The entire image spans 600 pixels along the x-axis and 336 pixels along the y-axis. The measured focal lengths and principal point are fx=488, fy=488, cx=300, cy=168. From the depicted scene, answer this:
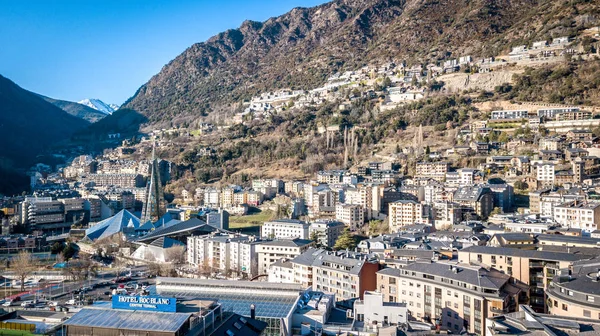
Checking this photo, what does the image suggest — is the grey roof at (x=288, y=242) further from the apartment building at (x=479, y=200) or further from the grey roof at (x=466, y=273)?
the apartment building at (x=479, y=200)

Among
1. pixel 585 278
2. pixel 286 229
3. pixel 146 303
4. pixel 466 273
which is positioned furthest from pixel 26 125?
pixel 585 278

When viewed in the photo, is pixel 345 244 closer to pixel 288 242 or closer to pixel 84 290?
pixel 288 242

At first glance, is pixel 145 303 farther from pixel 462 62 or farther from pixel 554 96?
pixel 462 62

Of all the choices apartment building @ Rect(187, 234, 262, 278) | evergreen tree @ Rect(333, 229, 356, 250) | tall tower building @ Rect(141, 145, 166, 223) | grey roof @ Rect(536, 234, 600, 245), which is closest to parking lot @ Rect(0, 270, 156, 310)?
apartment building @ Rect(187, 234, 262, 278)

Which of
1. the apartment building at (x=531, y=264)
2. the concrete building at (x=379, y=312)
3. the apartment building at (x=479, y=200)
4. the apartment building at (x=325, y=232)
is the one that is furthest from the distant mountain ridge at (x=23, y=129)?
the apartment building at (x=531, y=264)

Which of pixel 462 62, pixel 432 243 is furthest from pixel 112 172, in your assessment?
pixel 432 243
